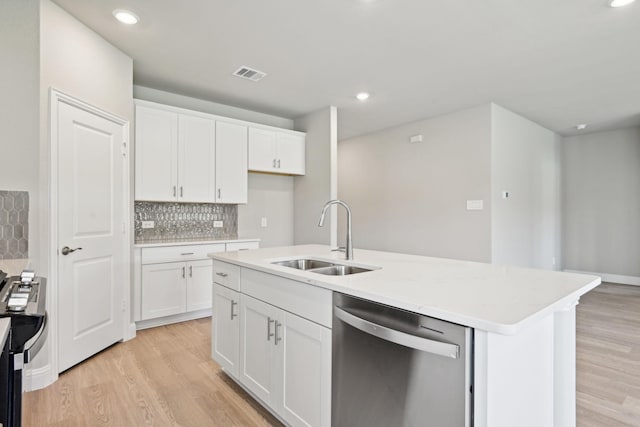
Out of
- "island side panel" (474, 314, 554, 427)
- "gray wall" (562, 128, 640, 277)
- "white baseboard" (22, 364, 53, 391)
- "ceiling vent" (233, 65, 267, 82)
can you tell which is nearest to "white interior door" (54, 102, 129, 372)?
"white baseboard" (22, 364, 53, 391)

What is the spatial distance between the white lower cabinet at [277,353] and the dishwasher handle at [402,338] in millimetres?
179

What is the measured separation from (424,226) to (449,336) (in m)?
4.23

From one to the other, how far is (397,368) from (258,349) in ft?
3.32


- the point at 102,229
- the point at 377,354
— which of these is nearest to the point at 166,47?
the point at 102,229

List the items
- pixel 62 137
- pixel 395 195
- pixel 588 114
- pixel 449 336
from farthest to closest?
pixel 395 195 < pixel 588 114 < pixel 62 137 < pixel 449 336

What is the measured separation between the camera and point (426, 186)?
16.7 ft

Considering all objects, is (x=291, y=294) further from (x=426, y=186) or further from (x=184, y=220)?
(x=426, y=186)

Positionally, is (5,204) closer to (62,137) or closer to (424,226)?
(62,137)

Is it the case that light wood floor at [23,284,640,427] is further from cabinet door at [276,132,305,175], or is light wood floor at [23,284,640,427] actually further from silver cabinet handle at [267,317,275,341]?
cabinet door at [276,132,305,175]

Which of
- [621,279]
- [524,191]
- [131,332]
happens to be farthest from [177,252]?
[621,279]

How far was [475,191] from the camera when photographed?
452 cm

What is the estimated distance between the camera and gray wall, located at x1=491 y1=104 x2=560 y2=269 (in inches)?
176

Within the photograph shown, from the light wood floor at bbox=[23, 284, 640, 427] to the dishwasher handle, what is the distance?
98 centimetres

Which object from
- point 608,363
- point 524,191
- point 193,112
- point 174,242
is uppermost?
point 193,112
